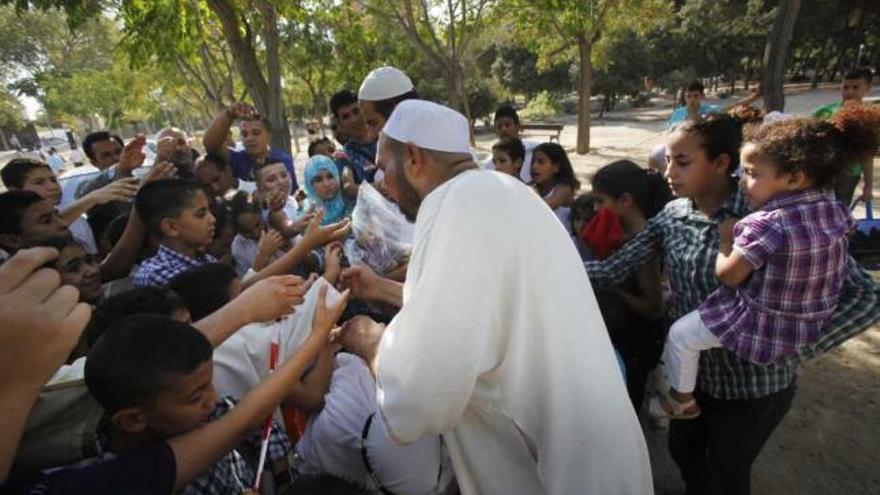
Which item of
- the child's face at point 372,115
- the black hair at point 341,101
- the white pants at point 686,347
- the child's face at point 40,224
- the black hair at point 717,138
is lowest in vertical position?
the white pants at point 686,347

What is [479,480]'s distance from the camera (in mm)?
1590

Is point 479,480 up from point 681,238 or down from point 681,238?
down

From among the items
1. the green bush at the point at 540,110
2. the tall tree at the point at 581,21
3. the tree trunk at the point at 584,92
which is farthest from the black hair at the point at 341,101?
the green bush at the point at 540,110

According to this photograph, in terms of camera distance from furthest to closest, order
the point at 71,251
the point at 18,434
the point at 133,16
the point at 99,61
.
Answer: the point at 99,61
the point at 133,16
the point at 71,251
the point at 18,434

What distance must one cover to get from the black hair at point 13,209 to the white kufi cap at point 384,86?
2.10 metres

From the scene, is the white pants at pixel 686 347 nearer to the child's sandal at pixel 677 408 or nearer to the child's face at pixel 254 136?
the child's sandal at pixel 677 408

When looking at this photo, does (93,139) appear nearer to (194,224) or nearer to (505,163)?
(194,224)

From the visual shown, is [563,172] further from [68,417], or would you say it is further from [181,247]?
[68,417]

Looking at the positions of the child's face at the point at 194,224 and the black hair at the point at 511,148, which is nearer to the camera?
the child's face at the point at 194,224

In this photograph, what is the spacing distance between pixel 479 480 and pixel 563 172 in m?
2.91

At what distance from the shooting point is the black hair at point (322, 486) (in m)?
1.41

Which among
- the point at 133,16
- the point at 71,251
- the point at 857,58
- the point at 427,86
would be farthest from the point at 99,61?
the point at 857,58

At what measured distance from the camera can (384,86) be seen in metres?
3.39

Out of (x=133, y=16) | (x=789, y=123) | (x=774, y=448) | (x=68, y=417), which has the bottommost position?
(x=774, y=448)
